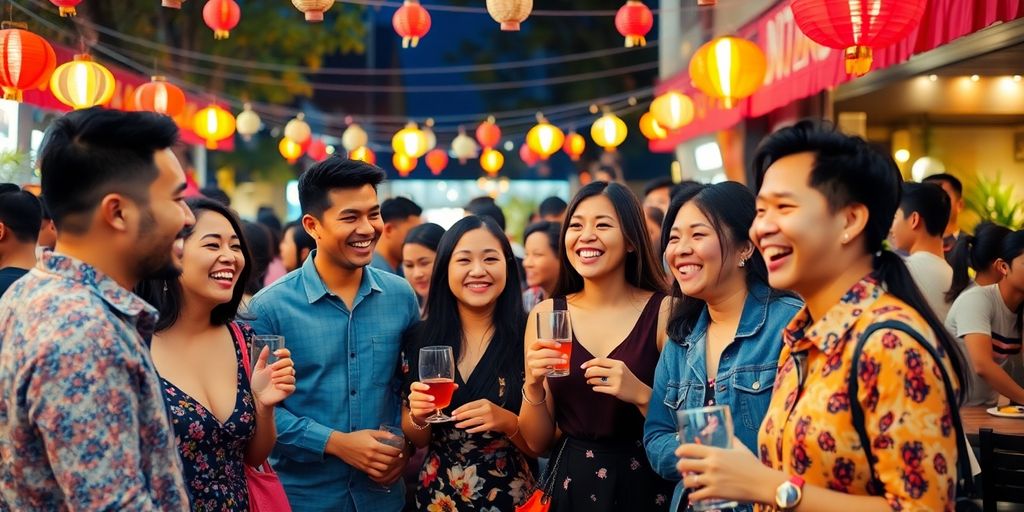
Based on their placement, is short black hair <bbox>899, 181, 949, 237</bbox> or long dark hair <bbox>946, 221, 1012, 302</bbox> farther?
short black hair <bbox>899, 181, 949, 237</bbox>

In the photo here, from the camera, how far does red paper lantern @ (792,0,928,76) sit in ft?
19.1

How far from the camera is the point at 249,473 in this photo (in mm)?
3672

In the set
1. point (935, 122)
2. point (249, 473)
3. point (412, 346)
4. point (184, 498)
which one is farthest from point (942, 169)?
point (184, 498)

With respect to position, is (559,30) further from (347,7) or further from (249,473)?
(249,473)

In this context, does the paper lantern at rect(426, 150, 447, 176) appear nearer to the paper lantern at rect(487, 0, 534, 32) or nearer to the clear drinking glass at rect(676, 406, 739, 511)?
the paper lantern at rect(487, 0, 534, 32)

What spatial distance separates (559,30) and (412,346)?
79.6 ft

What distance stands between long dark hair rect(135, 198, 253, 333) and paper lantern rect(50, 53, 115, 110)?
582cm

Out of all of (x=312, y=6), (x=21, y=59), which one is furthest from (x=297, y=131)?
(x=312, y=6)

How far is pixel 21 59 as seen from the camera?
A: 780 cm

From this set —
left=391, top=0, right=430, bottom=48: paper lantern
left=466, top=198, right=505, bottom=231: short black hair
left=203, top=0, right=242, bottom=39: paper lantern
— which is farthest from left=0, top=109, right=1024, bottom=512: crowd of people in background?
left=391, top=0, right=430, bottom=48: paper lantern

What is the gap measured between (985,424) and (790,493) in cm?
373

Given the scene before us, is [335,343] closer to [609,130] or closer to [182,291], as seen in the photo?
[182,291]

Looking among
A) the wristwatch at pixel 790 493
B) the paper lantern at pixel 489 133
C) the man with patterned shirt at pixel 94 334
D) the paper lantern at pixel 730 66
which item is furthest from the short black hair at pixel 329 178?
the paper lantern at pixel 489 133

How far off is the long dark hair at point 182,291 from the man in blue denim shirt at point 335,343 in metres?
0.29
